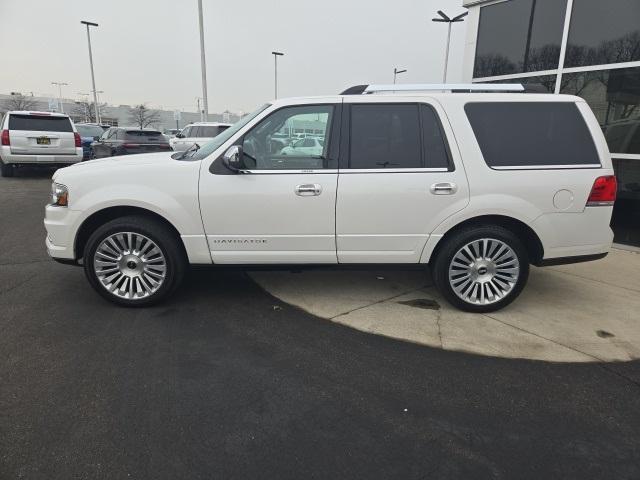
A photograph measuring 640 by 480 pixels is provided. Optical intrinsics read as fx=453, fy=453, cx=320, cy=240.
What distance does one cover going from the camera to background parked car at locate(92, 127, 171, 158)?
14.6m

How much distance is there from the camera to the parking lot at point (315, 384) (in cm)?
232

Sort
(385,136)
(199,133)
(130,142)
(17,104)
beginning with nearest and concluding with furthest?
(385,136), (130,142), (199,133), (17,104)

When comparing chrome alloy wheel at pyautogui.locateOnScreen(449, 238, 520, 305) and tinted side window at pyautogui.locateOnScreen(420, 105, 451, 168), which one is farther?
chrome alloy wheel at pyautogui.locateOnScreen(449, 238, 520, 305)

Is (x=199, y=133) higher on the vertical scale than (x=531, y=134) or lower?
lower

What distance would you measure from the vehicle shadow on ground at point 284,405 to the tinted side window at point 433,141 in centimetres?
158

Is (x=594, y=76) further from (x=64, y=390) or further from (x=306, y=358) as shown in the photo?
(x=64, y=390)

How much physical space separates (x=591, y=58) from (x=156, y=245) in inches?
277

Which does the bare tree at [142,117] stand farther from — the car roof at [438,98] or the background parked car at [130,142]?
the car roof at [438,98]

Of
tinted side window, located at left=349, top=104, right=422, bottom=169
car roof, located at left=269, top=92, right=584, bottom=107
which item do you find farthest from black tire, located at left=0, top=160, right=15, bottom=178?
tinted side window, located at left=349, top=104, right=422, bottom=169

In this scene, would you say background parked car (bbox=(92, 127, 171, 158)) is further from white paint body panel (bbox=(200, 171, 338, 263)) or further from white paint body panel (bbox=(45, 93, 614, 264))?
white paint body panel (bbox=(200, 171, 338, 263))

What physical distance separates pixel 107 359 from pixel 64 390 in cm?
42

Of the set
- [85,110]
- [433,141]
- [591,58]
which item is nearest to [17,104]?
[85,110]

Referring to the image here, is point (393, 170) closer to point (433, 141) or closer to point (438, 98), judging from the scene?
point (433, 141)

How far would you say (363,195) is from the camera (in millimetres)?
3920
